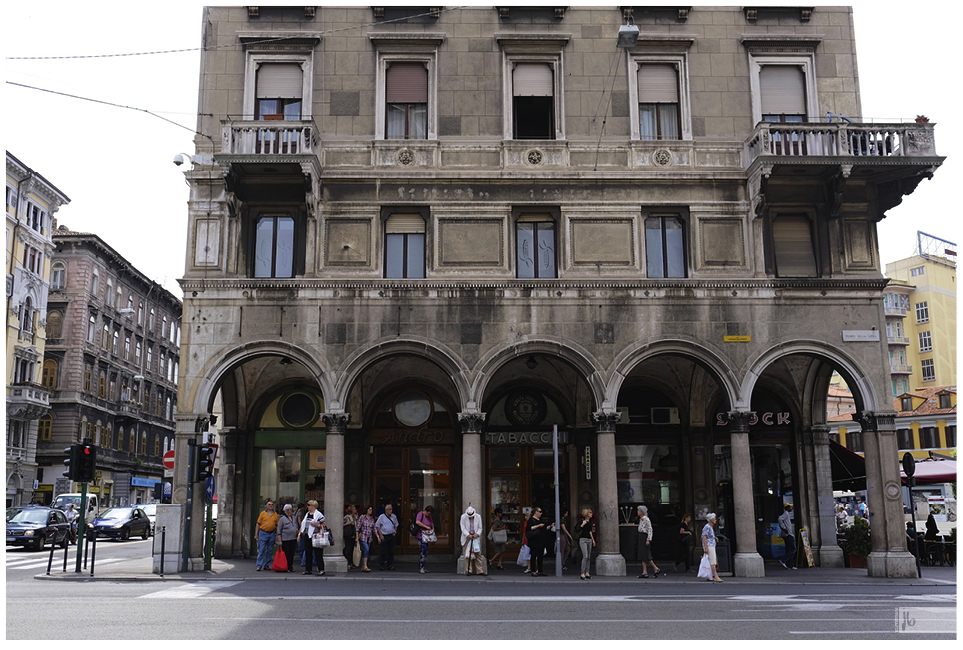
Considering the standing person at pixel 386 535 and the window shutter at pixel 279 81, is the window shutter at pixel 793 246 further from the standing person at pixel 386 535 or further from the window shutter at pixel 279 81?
the window shutter at pixel 279 81

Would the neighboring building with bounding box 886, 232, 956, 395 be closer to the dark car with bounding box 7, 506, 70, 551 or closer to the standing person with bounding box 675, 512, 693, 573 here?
the standing person with bounding box 675, 512, 693, 573

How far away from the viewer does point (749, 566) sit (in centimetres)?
2133

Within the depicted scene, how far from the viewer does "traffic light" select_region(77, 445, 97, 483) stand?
22203mm

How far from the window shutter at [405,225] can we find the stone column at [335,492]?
511 cm

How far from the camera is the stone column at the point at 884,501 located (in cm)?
2138

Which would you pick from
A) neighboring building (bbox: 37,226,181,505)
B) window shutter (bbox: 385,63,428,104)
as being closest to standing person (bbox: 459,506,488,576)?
window shutter (bbox: 385,63,428,104)

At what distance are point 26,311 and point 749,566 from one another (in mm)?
51863

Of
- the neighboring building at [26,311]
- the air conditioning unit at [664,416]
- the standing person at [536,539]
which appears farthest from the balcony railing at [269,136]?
the neighboring building at [26,311]

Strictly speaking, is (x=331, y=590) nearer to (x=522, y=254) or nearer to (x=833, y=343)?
(x=522, y=254)

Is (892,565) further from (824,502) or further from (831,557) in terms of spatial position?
(824,502)

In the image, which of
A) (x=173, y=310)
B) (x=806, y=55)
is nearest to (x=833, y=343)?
(x=806, y=55)

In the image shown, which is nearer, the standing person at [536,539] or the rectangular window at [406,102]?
the standing person at [536,539]

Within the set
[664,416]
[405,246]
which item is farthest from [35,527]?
[664,416]

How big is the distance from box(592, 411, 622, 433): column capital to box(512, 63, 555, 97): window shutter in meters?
8.90
